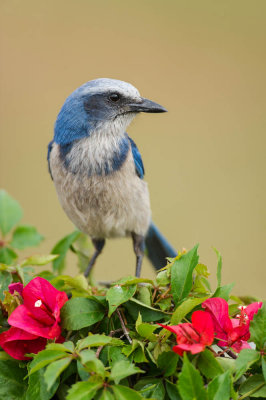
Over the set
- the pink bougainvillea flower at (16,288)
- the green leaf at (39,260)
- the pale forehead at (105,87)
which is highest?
the pale forehead at (105,87)

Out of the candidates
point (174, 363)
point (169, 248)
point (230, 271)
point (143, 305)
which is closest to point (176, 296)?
point (143, 305)

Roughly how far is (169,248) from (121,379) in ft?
5.22

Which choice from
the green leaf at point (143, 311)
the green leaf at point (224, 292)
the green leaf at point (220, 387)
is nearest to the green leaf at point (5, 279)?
the green leaf at point (143, 311)

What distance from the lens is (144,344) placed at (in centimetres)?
111

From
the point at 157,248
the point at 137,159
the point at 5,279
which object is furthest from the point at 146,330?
the point at 157,248

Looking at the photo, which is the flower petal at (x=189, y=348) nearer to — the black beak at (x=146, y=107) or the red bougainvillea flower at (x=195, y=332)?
the red bougainvillea flower at (x=195, y=332)

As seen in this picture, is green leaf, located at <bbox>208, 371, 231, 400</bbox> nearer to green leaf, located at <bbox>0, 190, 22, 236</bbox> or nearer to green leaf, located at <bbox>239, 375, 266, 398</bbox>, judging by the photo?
green leaf, located at <bbox>239, 375, 266, 398</bbox>

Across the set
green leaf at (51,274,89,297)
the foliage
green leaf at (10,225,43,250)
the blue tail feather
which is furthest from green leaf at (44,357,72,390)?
the blue tail feather

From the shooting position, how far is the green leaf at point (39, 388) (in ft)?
3.47

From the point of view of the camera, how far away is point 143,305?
1207mm

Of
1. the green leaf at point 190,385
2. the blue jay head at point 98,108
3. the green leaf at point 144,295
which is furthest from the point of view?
the blue jay head at point 98,108

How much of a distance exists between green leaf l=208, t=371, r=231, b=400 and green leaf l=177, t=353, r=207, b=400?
0.7 inches

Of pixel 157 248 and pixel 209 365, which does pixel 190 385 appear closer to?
pixel 209 365

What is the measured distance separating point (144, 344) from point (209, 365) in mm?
152
